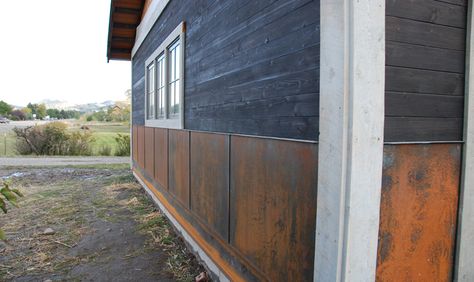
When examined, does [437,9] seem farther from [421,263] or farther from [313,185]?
[421,263]

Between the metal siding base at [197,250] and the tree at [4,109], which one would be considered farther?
the tree at [4,109]

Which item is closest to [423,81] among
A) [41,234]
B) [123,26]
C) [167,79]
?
[167,79]

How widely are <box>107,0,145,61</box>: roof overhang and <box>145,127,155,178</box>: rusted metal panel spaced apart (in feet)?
10.9

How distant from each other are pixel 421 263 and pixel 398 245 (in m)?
0.23

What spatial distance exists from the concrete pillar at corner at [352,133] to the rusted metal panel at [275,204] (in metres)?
0.20

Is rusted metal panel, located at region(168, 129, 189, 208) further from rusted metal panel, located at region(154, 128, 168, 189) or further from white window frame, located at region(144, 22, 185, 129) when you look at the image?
rusted metal panel, located at region(154, 128, 168, 189)

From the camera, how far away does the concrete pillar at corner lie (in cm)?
169

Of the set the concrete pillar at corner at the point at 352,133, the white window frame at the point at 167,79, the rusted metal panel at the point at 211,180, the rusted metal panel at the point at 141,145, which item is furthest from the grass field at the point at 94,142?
the concrete pillar at corner at the point at 352,133

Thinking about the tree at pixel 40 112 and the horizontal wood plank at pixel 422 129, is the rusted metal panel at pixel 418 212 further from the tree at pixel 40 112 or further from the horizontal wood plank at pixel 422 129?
the tree at pixel 40 112

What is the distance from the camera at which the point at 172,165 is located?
5.11 meters

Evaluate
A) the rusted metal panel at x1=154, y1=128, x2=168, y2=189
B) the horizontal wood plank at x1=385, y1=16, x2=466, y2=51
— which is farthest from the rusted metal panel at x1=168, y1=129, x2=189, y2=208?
the horizontal wood plank at x1=385, y1=16, x2=466, y2=51

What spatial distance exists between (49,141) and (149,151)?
42.2 ft

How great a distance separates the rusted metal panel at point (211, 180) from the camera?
10.4ft

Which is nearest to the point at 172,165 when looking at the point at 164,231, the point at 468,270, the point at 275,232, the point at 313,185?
the point at 164,231
